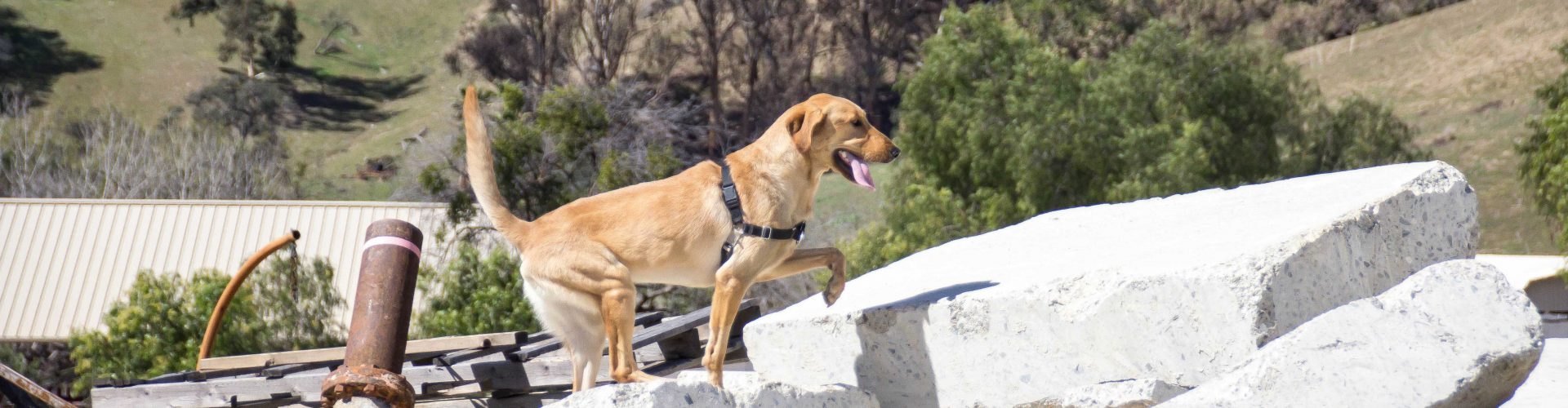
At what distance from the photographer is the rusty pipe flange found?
509 cm

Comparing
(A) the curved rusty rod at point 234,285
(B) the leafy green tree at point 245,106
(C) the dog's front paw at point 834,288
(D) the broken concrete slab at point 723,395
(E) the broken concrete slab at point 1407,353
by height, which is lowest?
(E) the broken concrete slab at point 1407,353

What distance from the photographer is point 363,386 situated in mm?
5082

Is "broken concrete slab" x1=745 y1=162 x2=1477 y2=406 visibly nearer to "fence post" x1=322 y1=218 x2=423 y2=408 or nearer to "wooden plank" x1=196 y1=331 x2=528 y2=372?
"fence post" x1=322 y1=218 x2=423 y2=408

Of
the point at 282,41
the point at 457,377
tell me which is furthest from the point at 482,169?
the point at 282,41

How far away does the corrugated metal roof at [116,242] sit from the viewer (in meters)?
23.5

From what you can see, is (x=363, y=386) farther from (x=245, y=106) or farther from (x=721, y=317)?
(x=245, y=106)

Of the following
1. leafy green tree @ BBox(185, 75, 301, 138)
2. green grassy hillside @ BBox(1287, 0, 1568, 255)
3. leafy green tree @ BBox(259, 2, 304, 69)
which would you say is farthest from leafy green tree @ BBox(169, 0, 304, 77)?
green grassy hillside @ BBox(1287, 0, 1568, 255)

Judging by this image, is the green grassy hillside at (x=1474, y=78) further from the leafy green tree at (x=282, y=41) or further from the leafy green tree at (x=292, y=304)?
the leafy green tree at (x=282, y=41)

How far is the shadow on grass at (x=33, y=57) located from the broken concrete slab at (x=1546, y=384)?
5785cm

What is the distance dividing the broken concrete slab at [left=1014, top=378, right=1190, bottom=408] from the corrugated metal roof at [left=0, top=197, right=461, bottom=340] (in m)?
19.0

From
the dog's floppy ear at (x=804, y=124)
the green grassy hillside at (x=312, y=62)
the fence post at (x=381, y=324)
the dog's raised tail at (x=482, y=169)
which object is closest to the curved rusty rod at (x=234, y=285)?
the fence post at (x=381, y=324)

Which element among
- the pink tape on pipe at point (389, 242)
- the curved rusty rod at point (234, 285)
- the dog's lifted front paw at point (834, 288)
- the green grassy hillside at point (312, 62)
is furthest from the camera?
the green grassy hillside at point (312, 62)

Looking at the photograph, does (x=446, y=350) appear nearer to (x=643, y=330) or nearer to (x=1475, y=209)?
(x=643, y=330)

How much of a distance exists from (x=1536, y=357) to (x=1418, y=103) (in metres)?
40.8
